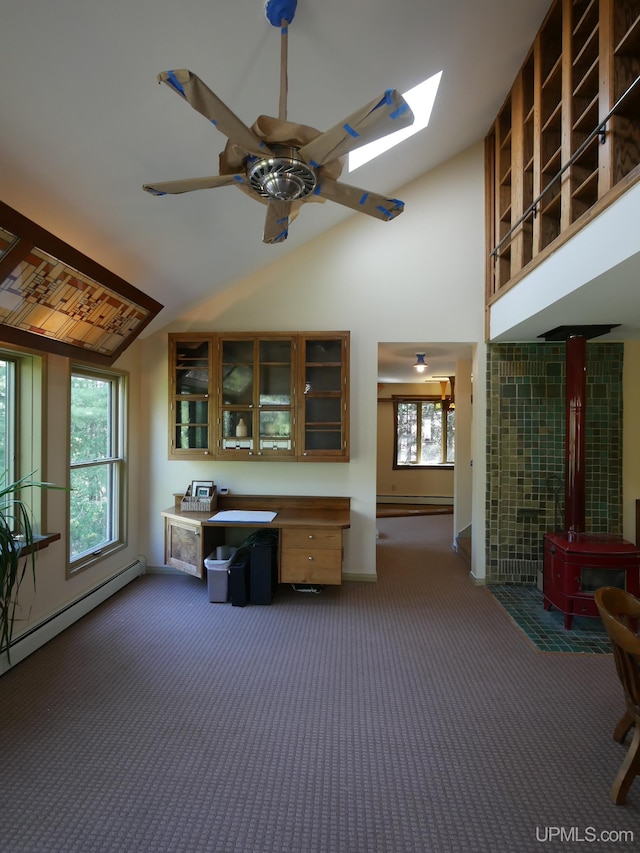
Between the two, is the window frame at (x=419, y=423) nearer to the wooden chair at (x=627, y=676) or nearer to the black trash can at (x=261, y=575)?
the black trash can at (x=261, y=575)

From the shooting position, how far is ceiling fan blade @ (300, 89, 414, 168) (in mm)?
1310

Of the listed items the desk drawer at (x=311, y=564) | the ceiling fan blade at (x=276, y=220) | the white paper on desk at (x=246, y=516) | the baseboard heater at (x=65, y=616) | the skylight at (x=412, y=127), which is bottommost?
the baseboard heater at (x=65, y=616)

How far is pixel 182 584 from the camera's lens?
163 inches

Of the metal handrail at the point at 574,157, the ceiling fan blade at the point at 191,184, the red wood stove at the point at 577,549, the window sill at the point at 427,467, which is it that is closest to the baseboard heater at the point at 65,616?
the ceiling fan blade at the point at 191,184

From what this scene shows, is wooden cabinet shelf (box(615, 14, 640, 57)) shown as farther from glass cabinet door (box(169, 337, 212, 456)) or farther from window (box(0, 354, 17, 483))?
window (box(0, 354, 17, 483))

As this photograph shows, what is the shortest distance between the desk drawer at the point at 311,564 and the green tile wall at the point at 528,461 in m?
1.57

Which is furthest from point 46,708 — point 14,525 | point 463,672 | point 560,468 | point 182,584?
point 560,468

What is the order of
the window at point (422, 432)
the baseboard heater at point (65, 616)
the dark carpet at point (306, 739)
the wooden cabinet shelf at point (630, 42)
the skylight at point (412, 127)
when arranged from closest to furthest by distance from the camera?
the dark carpet at point (306, 739)
the wooden cabinet shelf at point (630, 42)
the baseboard heater at point (65, 616)
the skylight at point (412, 127)
the window at point (422, 432)

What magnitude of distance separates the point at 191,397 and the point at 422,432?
5839 mm

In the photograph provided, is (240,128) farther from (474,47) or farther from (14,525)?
(14,525)

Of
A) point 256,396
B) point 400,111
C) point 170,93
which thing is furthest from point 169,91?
point 256,396

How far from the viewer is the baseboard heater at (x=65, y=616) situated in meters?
2.77

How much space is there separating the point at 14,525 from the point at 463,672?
3.12 meters

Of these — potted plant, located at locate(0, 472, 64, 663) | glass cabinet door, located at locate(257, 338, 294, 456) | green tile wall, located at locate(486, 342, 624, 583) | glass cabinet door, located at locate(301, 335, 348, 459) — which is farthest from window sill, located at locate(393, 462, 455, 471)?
potted plant, located at locate(0, 472, 64, 663)
